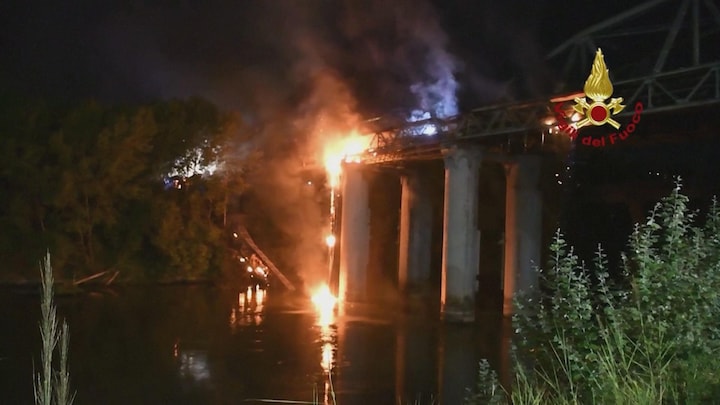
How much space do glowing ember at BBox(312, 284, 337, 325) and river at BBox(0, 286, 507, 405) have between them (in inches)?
9.4

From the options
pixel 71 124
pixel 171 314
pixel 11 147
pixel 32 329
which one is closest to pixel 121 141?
pixel 71 124

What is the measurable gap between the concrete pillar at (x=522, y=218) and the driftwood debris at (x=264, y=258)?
40.1 ft

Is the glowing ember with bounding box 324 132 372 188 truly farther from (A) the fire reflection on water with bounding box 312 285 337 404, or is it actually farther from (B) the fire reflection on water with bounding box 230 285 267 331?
(B) the fire reflection on water with bounding box 230 285 267 331

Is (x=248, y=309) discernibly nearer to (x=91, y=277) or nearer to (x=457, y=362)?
(x=91, y=277)

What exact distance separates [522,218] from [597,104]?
23.4 feet

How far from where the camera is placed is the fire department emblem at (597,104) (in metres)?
14.8

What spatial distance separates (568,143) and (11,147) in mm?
23087

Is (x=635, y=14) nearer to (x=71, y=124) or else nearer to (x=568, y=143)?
(x=568, y=143)

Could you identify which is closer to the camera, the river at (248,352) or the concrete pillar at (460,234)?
the river at (248,352)

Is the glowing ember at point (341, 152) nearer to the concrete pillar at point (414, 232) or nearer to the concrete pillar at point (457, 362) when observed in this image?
the concrete pillar at point (414, 232)

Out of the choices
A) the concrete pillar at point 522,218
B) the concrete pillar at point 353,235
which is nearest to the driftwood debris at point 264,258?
the concrete pillar at point 353,235

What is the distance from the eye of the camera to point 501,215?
93.0 feet

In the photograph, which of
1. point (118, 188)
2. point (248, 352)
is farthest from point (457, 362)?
point (118, 188)

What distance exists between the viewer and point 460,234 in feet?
72.1
